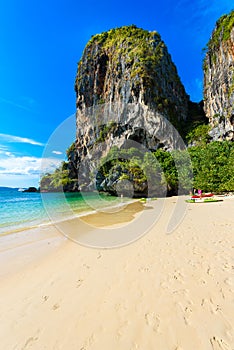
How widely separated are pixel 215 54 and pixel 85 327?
46887mm

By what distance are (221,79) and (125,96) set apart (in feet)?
69.1

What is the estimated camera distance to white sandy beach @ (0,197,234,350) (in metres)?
2.24

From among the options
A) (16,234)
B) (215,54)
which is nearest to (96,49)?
(215,54)

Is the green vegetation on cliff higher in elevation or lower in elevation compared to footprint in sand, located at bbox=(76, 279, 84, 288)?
higher

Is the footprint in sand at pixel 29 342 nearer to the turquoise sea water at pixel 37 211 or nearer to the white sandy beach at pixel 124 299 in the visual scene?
the white sandy beach at pixel 124 299

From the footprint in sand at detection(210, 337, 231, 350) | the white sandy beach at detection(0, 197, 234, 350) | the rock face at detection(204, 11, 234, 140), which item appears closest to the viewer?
the footprint in sand at detection(210, 337, 231, 350)

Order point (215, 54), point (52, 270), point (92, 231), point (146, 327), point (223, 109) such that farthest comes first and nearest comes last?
point (215, 54)
point (223, 109)
point (92, 231)
point (52, 270)
point (146, 327)

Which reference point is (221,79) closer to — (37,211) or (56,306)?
(37,211)

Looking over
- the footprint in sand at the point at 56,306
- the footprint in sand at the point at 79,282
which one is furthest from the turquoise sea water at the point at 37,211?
the footprint in sand at the point at 56,306

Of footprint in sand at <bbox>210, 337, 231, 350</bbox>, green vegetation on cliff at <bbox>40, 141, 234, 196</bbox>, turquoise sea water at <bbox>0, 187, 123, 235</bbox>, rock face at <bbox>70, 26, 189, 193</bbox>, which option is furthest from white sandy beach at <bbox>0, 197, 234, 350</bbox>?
rock face at <bbox>70, 26, 189, 193</bbox>

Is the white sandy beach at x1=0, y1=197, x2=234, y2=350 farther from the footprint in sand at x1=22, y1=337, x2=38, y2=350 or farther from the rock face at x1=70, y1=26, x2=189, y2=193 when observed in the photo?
the rock face at x1=70, y1=26, x2=189, y2=193

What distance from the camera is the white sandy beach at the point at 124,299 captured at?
7.34 ft

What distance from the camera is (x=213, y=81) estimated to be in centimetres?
3500

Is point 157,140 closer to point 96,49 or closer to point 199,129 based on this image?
point 199,129
